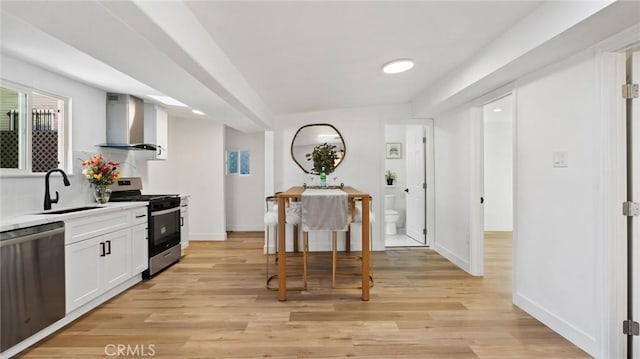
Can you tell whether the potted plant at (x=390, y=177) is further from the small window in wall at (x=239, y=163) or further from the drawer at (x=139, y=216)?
the drawer at (x=139, y=216)

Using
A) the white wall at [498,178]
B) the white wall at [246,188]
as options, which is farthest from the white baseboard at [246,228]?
the white wall at [498,178]

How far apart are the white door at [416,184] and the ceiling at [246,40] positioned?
1876 mm

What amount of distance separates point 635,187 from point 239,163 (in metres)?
6.02

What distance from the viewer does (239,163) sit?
6570mm

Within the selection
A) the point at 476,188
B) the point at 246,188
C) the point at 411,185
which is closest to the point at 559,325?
the point at 476,188

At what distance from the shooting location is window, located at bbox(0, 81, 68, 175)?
264cm

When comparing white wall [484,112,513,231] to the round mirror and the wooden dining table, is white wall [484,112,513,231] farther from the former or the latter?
the wooden dining table

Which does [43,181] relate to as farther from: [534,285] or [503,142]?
[503,142]

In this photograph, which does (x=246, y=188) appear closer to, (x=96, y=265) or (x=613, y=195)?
(x=96, y=265)

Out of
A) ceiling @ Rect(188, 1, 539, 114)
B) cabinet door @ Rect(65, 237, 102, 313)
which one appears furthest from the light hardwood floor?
ceiling @ Rect(188, 1, 539, 114)

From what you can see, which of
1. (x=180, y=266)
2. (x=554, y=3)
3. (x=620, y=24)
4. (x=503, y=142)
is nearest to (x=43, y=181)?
(x=180, y=266)

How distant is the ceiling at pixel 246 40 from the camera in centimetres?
155

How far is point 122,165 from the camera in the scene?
4.18m

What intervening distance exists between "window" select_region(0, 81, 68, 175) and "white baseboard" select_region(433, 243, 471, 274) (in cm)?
479
